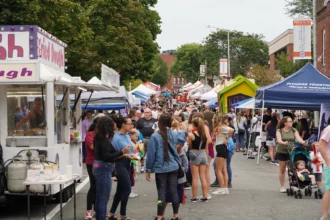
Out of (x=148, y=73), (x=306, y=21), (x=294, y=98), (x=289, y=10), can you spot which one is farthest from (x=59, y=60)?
(x=289, y=10)

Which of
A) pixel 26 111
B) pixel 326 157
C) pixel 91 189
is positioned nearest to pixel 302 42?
pixel 26 111

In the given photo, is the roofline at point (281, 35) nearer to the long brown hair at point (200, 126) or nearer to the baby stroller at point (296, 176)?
the baby stroller at point (296, 176)

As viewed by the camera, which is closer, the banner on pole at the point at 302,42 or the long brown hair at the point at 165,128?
the long brown hair at the point at 165,128

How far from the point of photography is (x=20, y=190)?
11.2 meters

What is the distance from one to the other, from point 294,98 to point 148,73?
48.3m

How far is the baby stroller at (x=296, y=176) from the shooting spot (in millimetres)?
14273

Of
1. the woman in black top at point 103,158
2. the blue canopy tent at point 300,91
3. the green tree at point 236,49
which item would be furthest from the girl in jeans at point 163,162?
the green tree at point 236,49

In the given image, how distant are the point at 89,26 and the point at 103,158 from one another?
1484 inches

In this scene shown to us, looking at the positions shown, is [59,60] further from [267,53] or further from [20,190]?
[267,53]

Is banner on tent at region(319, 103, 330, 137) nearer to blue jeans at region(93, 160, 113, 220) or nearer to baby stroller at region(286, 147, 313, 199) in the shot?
baby stroller at region(286, 147, 313, 199)

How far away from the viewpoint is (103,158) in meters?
10.1

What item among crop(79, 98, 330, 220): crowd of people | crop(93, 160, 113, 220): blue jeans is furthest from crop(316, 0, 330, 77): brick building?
crop(93, 160, 113, 220): blue jeans

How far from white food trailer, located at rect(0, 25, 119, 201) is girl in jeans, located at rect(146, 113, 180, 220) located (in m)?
1.85

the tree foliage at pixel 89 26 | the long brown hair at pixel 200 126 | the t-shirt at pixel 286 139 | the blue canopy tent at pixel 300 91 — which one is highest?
the tree foliage at pixel 89 26
